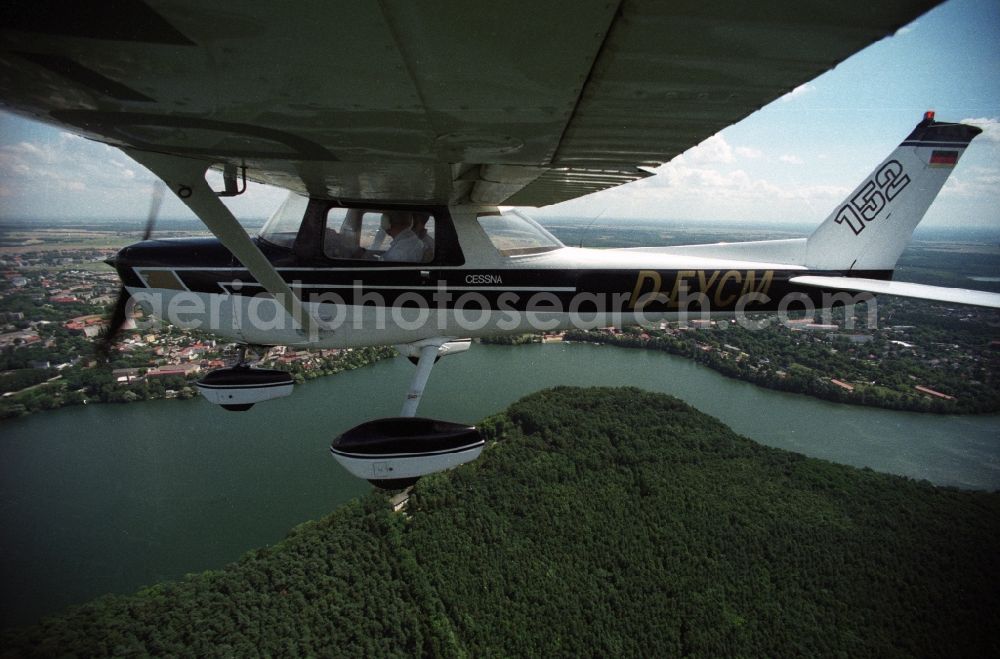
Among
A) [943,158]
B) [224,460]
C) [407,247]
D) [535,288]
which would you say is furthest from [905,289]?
[224,460]

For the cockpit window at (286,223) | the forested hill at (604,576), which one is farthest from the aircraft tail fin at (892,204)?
the forested hill at (604,576)

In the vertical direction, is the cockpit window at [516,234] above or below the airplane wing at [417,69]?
below

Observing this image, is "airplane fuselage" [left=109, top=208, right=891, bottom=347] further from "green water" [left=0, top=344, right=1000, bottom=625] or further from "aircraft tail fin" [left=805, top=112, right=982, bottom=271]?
"green water" [left=0, top=344, right=1000, bottom=625]

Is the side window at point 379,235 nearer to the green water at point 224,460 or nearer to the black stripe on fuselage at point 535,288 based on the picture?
the black stripe on fuselage at point 535,288

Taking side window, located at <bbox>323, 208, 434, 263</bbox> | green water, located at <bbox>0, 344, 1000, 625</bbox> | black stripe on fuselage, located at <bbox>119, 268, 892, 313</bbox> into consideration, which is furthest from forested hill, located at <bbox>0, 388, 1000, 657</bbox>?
side window, located at <bbox>323, 208, 434, 263</bbox>

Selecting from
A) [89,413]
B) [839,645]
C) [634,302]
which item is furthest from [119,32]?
[89,413]

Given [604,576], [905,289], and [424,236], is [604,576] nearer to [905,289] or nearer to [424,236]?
[905,289]

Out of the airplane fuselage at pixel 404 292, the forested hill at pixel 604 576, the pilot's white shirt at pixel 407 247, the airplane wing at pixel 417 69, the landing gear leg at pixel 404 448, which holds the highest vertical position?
the airplane wing at pixel 417 69

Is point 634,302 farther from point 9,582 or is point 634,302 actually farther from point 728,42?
point 9,582

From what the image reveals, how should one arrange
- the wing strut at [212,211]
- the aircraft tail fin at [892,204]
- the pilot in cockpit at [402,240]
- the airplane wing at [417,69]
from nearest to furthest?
the airplane wing at [417,69] < the wing strut at [212,211] < the pilot in cockpit at [402,240] < the aircraft tail fin at [892,204]
